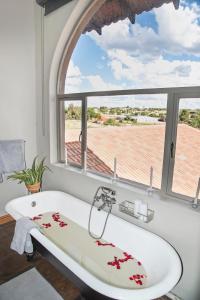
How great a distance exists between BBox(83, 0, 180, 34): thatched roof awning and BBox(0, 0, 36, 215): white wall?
994 mm

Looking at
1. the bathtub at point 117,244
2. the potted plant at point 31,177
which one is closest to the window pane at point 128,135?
the bathtub at point 117,244

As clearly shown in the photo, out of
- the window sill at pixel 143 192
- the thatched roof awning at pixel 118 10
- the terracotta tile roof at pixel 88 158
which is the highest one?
the thatched roof awning at pixel 118 10

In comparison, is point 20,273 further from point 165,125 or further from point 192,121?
point 192,121

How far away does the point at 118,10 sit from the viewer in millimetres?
2318

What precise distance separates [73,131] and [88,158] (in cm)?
47

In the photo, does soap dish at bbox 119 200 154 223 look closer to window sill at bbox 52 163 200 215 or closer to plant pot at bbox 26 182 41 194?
window sill at bbox 52 163 200 215

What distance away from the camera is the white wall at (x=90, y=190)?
176 centimetres

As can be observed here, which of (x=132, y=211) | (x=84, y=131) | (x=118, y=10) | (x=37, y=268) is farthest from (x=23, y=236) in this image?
(x=118, y=10)

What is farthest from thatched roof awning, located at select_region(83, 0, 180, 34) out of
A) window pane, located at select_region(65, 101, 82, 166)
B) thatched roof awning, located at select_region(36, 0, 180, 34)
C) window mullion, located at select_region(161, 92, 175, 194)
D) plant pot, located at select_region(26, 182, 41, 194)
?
plant pot, located at select_region(26, 182, 41, 194)

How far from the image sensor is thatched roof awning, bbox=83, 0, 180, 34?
2.05 metres

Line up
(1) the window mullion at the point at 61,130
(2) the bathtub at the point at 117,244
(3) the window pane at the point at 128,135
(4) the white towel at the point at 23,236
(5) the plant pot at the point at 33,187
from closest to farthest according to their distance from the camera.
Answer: (2) the bathtub at the point at 117,244, (4) the white towel at the point at 23,236, (3) the window pane at the point at 128,135, (5) the plant pot at the point at 33,187, (1) the window mullion at the point at 61,130

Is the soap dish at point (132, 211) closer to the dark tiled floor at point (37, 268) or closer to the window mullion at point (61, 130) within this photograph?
the dark tiled floor at point (37, 268)

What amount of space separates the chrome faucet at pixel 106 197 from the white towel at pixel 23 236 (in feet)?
2.42

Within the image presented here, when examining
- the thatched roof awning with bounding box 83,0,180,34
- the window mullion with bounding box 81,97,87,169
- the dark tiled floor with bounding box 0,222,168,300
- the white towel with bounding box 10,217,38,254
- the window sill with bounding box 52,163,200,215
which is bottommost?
the dark tiled floor with bounding box 0,222,168,300
